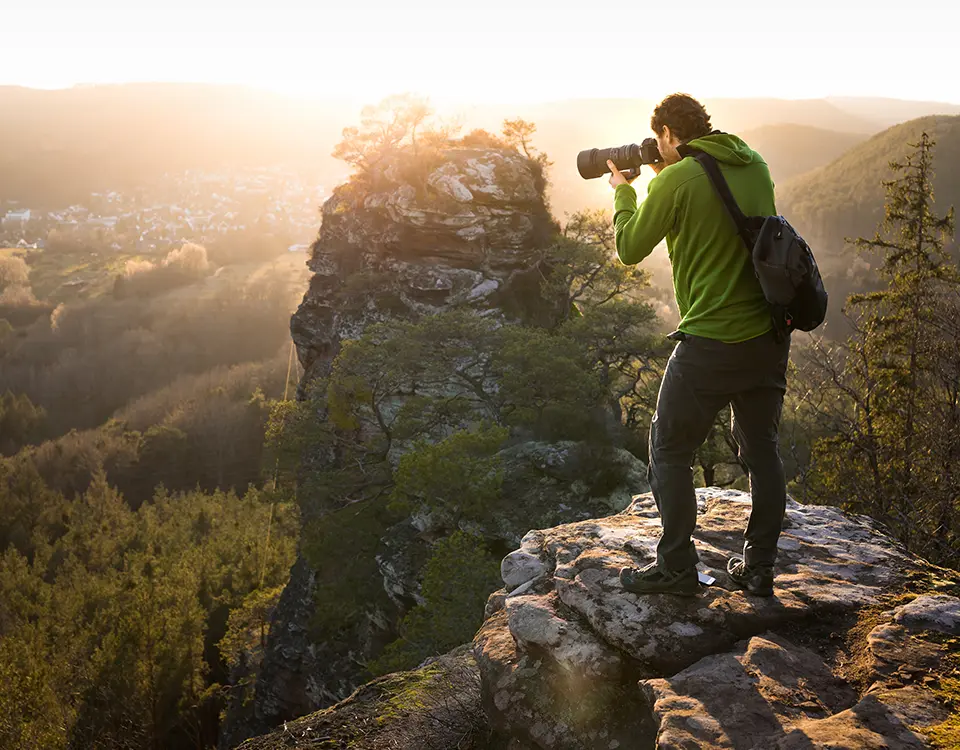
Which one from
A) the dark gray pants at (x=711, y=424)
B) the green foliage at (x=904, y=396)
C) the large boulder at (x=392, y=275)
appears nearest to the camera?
the dark gray pants at (x=711, y=424)

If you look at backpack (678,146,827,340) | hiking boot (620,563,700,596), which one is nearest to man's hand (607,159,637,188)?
backpack (678,146,827,340)

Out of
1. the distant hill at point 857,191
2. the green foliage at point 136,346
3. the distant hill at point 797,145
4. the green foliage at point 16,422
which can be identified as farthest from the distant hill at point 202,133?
the green foliage at point 16,422

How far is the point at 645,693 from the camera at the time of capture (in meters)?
2.77

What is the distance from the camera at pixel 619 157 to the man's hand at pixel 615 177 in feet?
0.06

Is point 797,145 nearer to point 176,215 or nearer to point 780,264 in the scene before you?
point 176,215

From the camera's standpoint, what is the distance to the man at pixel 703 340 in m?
2.84

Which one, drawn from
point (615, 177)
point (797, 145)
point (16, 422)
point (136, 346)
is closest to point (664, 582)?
point (615, 177)

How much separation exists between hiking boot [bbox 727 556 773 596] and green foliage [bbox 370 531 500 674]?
22.6 feet

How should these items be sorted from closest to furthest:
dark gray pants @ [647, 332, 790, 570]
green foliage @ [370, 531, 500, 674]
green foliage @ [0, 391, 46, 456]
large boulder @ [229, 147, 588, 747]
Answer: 1. dark gray pants @ [647, 332, 790, 570]
2. green foliage @ [370, 531, 500, 674]
3. large boulder @ [229, 147, 588, 747]
4. green foliage @ [0, 391, 46, 456]

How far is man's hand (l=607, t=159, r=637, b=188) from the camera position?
3259 millimetres

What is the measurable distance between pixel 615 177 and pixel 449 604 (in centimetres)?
820

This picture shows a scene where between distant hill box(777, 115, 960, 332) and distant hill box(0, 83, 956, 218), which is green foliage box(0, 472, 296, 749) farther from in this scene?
distant hill box(0, 83, 956, 218)

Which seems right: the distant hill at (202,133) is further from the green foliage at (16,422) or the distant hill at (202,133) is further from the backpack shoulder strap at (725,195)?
the backpack shoulder strap at (725,195)

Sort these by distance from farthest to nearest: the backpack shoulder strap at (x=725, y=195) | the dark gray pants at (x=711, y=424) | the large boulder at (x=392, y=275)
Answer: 1. the large boulder at (x=392, y=275)
2. the dark gray pants at (x=711, y=424)
3. the backpack shoulder strap at (x=725, y=195)
